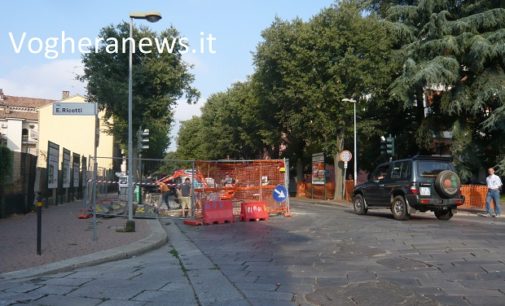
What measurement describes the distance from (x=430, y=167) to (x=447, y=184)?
33.2 inches

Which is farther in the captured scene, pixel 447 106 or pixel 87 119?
pixel 87 119

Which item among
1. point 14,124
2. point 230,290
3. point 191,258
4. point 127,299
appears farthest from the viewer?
point 14,124

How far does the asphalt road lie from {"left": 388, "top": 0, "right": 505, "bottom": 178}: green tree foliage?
17.9 meters

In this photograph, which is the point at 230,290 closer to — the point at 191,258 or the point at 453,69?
the point at 191,258

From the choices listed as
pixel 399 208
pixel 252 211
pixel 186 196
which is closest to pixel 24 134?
pixel 186 196

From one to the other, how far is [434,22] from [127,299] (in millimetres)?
28704

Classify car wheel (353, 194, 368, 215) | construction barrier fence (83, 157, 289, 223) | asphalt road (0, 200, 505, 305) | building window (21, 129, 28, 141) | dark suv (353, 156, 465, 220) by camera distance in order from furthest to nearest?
building window (21, 129, 28, 141), car wheel (353, 194, 368, 215), construction barrier fence (83, 157, 289, 223), dark suv (353, 156, 465, 220), asphalt road (0, 200, 505, 305)

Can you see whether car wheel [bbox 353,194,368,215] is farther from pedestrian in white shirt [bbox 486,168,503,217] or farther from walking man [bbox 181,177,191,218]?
walking man [bbox 181,177,191,218]

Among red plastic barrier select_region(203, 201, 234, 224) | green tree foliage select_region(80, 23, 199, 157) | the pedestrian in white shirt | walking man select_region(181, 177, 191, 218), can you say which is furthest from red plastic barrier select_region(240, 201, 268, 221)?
green tree foliage select_region(80, 23, 199, 157)

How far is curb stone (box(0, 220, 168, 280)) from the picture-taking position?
829cm

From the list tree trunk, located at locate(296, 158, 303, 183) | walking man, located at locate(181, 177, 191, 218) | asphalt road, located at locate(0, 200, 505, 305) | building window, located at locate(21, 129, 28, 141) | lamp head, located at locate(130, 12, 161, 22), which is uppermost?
building window, located at locate(21, 129, 28, 141)

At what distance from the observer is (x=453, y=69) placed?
30.0m

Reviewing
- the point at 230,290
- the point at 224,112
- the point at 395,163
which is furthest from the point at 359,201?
the point at 224,112

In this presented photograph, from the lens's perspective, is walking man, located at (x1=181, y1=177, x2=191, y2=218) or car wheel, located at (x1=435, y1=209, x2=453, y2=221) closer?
walking man, located at (x1=181, y1=177, x2=191, y2=218)
